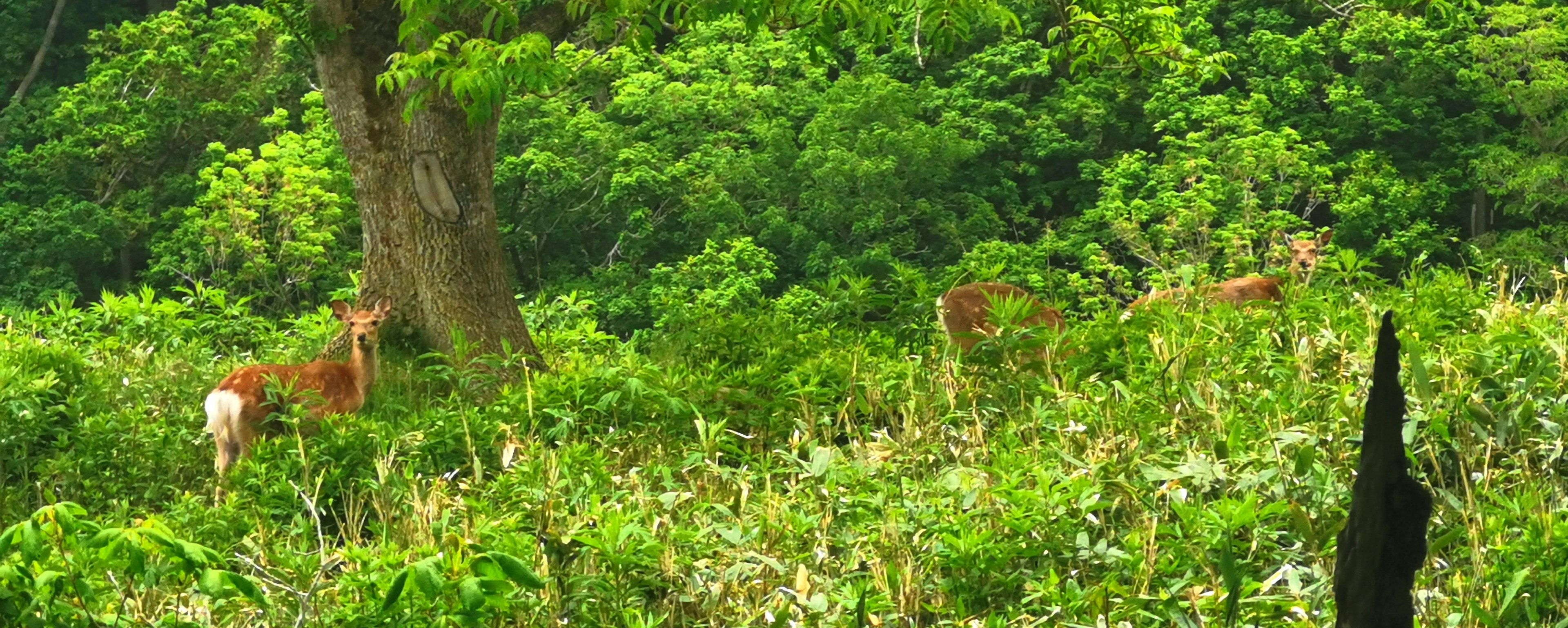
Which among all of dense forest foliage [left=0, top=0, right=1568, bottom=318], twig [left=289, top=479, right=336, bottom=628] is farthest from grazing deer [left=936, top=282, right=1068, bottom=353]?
dense forest foliage [left=0, top=0, right=1568, bottom=318]

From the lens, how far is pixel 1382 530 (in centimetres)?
156

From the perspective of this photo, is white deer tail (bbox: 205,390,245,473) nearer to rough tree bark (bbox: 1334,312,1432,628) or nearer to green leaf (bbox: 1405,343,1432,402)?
green leaf (bbox: 1405,343,1432,402)

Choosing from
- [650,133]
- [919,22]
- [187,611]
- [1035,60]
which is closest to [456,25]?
[919,22]

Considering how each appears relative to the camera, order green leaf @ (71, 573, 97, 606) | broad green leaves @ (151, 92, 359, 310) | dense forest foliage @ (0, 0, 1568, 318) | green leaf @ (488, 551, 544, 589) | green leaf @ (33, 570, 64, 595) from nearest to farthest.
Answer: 1. green leaf @ (488, 551, 544, 589)
2. green leaf @ (33, 570, 64, 595)
3. green leaf @ (71, 573, 97, 606)
4. broad green leaves @ (151, 92, 359, 310)
5. dense forest foliage @ (0, 0, 1568, 318)

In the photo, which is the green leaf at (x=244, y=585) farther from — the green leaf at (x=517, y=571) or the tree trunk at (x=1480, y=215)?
the tree trunk at (x=1480, y=215)

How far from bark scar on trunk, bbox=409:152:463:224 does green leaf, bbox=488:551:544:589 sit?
5774mm

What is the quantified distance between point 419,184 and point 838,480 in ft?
14.6

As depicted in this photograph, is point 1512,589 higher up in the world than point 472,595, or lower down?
lower down

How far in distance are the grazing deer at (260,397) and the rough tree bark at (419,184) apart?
88cm

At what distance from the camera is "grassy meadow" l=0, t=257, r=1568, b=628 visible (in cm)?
416

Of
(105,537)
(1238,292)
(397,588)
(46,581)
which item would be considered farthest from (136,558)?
(1238,292)

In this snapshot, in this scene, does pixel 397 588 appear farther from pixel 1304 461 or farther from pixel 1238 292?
pixel 1238 292

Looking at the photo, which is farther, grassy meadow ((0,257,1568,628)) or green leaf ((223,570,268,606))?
grassy meadow ((0,257,1568,628))

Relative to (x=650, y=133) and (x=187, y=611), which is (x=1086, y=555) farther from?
(x=650, y=133)
